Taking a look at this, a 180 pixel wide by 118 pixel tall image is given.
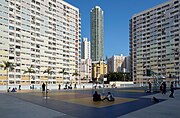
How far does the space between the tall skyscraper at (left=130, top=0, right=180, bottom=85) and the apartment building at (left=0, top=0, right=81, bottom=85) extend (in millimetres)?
37172

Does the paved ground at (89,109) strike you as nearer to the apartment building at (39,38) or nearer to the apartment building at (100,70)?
the apartment building at (100,70)

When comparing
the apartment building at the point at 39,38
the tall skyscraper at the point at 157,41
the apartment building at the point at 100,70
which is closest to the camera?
the apartment building at the point at 100,70

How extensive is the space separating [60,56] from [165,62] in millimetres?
57957

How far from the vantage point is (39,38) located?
346 feet

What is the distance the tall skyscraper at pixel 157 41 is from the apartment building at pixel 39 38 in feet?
122

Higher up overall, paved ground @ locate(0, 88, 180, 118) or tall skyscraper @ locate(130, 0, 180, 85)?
tall skyscraper @ locate(130, 0, 180, 85)

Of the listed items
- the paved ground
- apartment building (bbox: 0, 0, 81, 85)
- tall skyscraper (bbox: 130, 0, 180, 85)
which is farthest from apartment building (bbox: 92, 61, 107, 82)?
tall skyscraper (bbox: 130, 0, 180, 85)

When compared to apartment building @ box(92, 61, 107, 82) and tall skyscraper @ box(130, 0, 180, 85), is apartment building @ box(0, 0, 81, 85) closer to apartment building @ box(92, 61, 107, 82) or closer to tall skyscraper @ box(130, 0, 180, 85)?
apartment building @ box(92, 61, 107, 82)

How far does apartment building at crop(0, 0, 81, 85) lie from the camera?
91.5 m

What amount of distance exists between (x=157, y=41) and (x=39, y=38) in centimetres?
6553

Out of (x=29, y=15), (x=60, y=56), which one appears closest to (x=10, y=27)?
(x=29, y=15)

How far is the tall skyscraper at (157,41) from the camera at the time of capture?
111 m

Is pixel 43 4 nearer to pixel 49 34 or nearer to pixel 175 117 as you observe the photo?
pixel 49 34

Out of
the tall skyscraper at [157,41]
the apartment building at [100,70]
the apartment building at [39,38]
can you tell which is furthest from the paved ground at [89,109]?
the tall skyscraper at [157,41]
